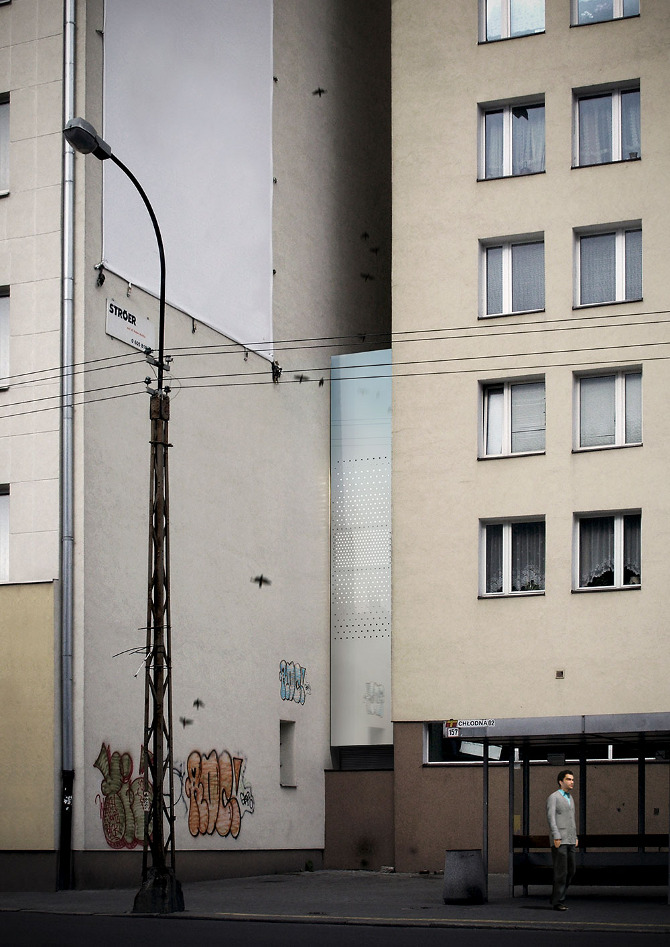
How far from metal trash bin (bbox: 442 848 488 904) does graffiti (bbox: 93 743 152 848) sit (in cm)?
577

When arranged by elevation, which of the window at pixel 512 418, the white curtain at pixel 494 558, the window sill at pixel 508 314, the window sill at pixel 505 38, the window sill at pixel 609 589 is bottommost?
the window sill at pixel 609 589

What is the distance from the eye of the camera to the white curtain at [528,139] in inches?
1147

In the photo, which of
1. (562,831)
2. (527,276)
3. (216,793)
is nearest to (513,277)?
(527,276)

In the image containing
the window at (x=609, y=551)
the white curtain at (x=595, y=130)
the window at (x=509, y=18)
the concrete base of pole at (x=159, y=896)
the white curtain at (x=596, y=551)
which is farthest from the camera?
the window at (x=509, y=18)

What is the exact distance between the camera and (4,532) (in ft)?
79.5

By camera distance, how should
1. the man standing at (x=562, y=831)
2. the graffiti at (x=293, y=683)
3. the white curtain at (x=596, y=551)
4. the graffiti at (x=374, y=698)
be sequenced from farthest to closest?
the graffiti at (x=374, y=698)
the graffiti at (x=293, y=683)
the white curtain at (x=596, y=551)
the man standing at (x=562, y=831)

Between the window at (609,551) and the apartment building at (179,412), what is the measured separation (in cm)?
639

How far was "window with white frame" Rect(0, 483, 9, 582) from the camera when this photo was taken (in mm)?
23938

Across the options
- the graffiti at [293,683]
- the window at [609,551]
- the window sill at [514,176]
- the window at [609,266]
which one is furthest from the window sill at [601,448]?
the graffiti at [293,683]

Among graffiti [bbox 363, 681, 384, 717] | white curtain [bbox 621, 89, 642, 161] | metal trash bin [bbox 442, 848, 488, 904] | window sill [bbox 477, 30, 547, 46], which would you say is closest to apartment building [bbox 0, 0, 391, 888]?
graffiti [bbox 363, 681, 384, 717]

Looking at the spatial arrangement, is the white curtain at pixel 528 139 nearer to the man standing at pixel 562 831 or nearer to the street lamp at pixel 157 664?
the street lamp at pixel 157 664

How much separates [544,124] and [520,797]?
1352cm

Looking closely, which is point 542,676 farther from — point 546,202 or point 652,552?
point 546,202

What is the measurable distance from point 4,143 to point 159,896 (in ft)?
45.9
